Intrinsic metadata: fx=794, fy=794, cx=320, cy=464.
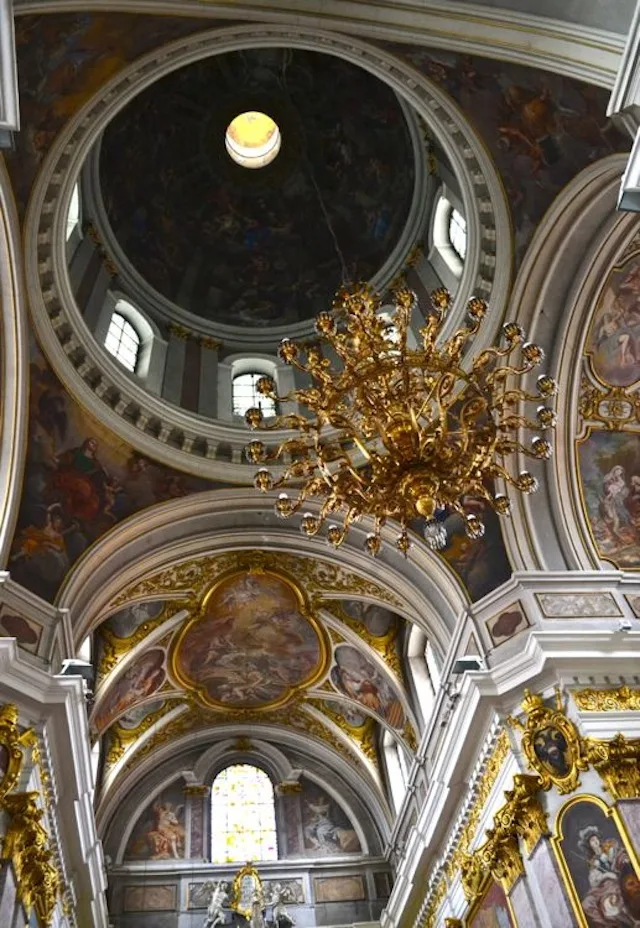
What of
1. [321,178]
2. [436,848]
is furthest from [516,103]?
[436,848]

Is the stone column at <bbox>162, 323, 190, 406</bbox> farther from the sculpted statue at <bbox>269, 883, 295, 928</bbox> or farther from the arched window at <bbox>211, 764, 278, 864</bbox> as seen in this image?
the sculpted statue at <bbox>269, 883, 295, 928</bbox>

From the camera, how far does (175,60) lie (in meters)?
9.49

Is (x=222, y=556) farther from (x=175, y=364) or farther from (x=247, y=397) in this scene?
(x=175, y=364)

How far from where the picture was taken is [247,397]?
14594 mm

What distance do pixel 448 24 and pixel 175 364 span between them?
836 cm

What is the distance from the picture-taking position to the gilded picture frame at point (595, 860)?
24.1 ft

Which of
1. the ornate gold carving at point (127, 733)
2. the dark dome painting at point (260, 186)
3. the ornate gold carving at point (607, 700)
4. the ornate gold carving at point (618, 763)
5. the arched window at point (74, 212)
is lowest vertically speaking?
the ornate gold carving at point (618, 763)

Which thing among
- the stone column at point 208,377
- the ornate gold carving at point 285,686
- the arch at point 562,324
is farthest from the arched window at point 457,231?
the ornate gold carving at point 285,686

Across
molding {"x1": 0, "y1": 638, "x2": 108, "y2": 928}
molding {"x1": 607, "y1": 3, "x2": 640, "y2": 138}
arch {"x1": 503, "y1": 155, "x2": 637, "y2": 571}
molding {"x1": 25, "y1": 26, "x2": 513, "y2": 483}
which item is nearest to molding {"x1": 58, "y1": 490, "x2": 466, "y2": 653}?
molding {"x1": 25, "y1": 26, "x2": 513, "y2": 483}

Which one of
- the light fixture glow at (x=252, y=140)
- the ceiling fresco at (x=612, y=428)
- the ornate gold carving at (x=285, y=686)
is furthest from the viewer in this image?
the light fixture glow at (x=252, y=140)

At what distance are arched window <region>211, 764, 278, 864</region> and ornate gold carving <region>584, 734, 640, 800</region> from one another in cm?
942

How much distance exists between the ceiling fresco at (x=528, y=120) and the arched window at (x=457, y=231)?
2689mm

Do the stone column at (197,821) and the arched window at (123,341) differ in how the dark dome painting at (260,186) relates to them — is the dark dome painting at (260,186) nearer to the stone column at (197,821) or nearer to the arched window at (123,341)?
the arched window at (123,341)

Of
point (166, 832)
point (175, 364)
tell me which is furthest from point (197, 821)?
point (175, 364)
